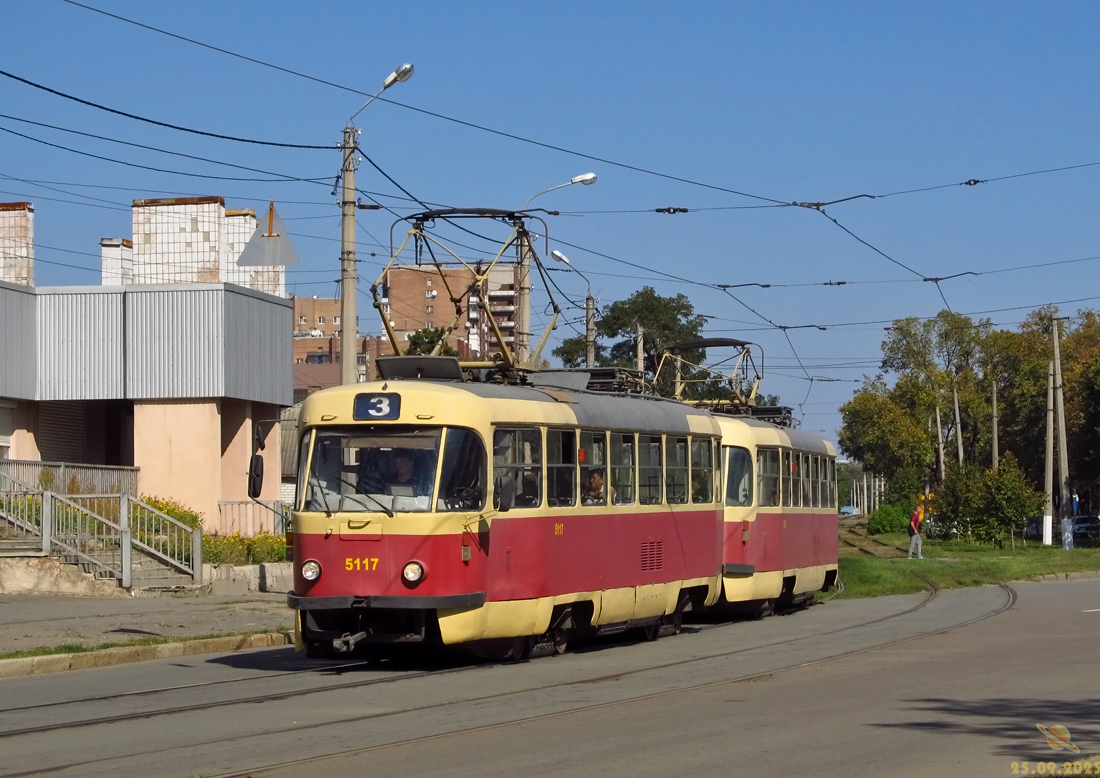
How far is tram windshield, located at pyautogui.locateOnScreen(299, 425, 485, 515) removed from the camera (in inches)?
542

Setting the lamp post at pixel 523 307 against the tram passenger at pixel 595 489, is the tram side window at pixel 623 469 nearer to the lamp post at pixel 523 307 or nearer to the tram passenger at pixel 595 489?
the tram passenger at pixel 595 489

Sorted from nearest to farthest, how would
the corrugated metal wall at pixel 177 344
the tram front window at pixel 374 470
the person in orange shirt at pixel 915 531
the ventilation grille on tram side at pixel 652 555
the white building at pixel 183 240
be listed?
the tram front window at pixel 374 470 → the ventilation grille on tram side at pixel 652 555 → the corrugated metal wall at pixel 177 344 → the white building at pixel 183 240 → the person in orange shirt at pixel 915 531

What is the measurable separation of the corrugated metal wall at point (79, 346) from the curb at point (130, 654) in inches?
567

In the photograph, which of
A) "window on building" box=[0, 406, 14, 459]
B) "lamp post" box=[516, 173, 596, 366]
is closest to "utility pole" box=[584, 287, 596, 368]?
"lamp post" box=[516, 173, 596, 366]

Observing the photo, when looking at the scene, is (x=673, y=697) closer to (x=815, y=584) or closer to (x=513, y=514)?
(x=513, y=514)

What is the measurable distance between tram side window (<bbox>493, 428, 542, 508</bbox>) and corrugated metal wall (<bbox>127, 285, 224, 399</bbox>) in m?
16.9

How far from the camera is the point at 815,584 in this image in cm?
2481

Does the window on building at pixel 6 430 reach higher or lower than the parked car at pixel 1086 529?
higher

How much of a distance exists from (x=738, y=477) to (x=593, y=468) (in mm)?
5745

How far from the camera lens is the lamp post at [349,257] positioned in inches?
797

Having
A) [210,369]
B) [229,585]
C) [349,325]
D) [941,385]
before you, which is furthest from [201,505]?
[941,385]

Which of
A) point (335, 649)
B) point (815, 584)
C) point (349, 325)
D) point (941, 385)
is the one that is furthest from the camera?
point (941, 385)

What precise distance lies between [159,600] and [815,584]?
34.9 ft

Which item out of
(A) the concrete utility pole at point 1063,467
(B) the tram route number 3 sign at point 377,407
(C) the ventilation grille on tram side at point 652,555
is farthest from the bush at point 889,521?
(B) the tram route number 3 sign at point 377,407
